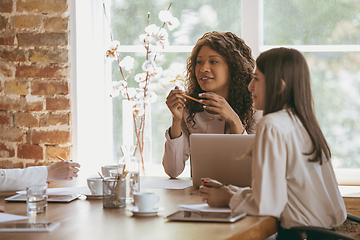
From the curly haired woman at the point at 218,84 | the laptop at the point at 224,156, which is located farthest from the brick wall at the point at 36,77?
the laptop at the point at 224,156

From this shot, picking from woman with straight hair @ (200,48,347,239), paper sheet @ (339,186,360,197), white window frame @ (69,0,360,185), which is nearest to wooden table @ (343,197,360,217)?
paper sheet @ (339,186,360,197)

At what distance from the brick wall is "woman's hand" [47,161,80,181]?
48.7 inches

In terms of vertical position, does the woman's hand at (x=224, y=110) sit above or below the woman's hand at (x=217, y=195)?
above

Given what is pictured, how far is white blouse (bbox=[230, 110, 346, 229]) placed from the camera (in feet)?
3.88

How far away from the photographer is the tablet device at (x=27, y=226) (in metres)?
1.05

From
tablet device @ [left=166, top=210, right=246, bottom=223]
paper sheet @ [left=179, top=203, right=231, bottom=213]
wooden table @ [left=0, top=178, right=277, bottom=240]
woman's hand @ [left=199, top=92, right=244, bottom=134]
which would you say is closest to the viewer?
wooden table @ [left=0, top=178, right=277, bottom=240]

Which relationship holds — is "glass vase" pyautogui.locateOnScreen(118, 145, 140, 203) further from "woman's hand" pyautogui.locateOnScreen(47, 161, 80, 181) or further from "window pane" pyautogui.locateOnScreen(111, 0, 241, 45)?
"window pane" pyautogui.locateOnScreen(111, 0, 241, 45)

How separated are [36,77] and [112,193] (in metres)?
1.86

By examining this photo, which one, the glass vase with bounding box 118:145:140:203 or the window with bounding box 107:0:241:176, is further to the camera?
the window with bounding box 107:0:241:176

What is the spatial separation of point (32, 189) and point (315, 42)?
92.1 inches

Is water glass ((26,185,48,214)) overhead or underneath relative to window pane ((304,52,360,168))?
underneath

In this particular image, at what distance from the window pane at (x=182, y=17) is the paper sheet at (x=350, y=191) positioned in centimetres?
133

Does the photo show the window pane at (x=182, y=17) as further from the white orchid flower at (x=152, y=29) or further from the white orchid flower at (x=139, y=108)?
the white orchid flower at (x=139, y=108)

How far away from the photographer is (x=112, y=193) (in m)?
1.34
